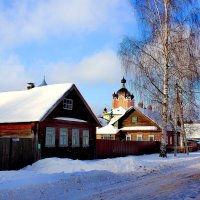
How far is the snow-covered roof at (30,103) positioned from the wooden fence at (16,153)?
3.09 metres

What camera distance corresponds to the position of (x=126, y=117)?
1975 inches

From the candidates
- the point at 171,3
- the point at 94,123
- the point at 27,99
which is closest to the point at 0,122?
the point at 27,99

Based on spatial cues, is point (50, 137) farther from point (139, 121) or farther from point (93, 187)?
point (139, 121)

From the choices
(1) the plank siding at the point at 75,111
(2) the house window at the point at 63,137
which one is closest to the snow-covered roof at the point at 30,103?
(1) the plank siding at the point at 75,111

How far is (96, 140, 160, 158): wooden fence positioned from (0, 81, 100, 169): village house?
122 cm

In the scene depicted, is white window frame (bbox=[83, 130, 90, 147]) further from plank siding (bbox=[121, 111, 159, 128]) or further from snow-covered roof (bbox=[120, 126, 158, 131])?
plank siding (bbox=[121, 111, 159, 128])

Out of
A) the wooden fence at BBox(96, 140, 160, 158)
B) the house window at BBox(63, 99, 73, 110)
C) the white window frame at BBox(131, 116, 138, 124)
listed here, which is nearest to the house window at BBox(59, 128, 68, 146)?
the house window at BBox(63, 99, 73, 110)

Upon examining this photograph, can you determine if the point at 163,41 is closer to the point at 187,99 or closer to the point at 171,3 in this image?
the point at 171,3

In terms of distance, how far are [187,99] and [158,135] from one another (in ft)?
60.1

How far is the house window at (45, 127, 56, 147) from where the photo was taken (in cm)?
2500

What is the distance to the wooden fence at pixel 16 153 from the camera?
18234mm

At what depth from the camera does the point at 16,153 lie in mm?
19156

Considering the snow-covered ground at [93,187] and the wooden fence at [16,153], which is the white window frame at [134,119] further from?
the snow-covered ground at [93,187]

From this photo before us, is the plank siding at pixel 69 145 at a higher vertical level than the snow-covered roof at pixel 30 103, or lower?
lower
